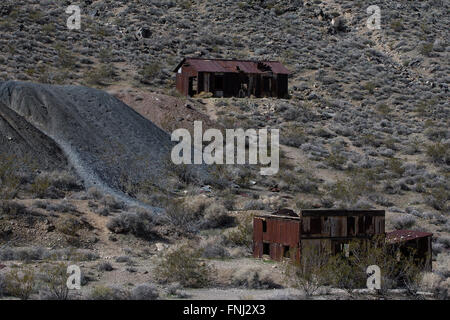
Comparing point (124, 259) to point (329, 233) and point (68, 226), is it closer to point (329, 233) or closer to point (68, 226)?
point (68, 226)

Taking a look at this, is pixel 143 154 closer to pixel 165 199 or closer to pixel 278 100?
pixel 165 199

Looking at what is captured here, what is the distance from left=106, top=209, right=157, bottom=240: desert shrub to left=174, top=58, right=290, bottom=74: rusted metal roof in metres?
26.5

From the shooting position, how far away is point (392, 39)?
72.4 m

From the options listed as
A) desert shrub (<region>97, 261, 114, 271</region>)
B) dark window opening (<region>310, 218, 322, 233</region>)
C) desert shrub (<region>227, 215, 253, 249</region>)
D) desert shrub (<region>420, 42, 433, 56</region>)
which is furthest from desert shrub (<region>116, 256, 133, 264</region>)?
desert shrub (<region>420, 42, 433, 56</region>)

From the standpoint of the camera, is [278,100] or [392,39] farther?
[392,39]

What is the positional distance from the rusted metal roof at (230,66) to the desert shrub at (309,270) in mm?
32301

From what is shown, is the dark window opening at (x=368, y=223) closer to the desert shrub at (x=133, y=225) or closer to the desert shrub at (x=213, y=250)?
the desert shrub at (x=213, y=250)

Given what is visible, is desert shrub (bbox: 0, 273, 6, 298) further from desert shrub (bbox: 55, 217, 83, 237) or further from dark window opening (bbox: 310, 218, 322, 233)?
dark window opening (bbox: 310, 218, 322, 233)

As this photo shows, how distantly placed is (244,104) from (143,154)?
16.6 m

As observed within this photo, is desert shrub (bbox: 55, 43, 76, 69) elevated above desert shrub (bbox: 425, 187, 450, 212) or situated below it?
above

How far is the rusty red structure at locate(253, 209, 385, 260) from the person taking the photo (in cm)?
2125

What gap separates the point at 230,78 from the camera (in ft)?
170

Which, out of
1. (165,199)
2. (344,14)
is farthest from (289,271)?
(344,14)

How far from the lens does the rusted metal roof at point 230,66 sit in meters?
51.7
